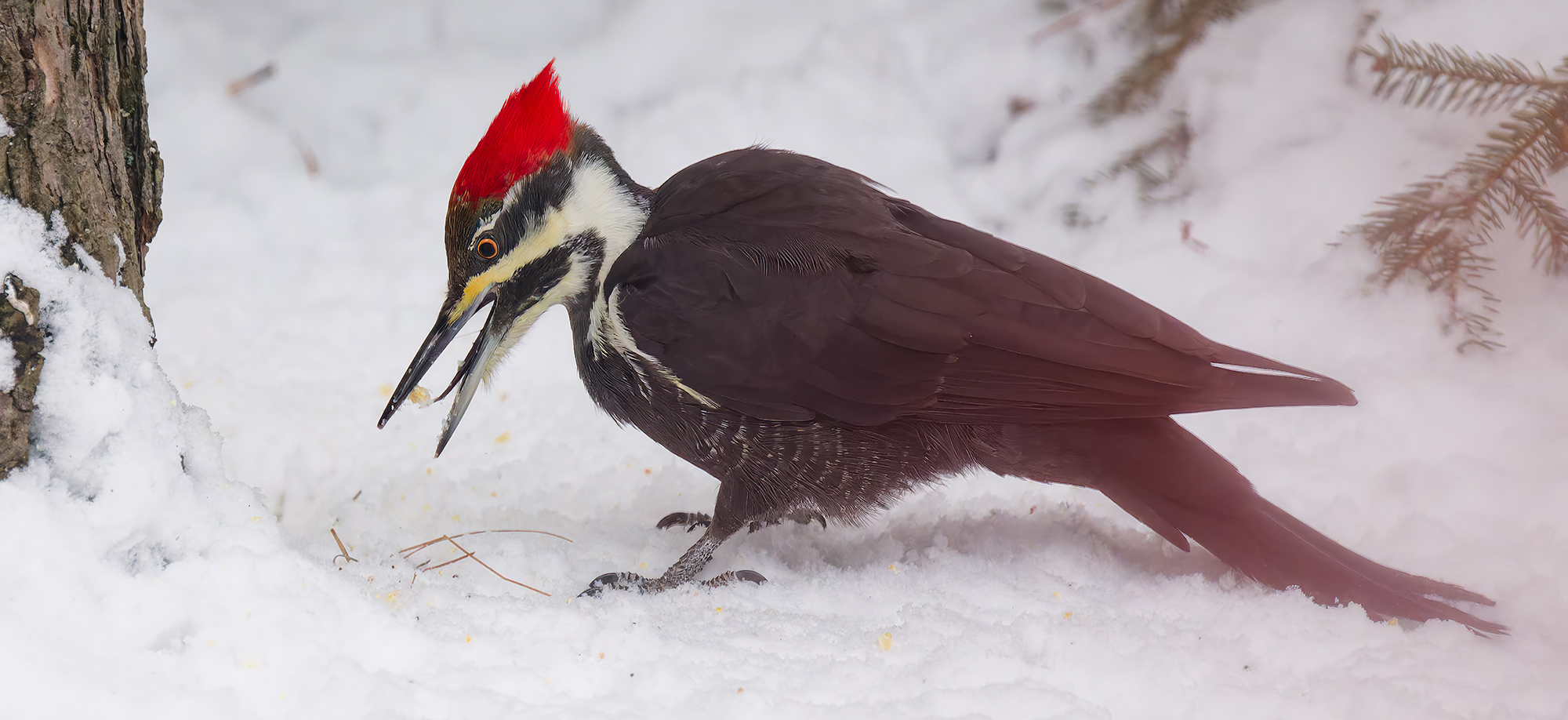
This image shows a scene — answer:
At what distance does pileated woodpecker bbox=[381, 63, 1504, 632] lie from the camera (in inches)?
71.0

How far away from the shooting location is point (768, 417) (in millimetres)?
1850

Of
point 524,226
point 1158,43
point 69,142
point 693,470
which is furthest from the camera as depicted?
point 1158,43

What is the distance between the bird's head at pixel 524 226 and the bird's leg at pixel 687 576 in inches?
18.1

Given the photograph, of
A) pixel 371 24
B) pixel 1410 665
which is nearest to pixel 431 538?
pixel 1410 665

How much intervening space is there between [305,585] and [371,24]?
289cm

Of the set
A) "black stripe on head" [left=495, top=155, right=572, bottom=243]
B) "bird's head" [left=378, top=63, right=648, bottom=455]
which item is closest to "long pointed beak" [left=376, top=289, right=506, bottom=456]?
"bird's head" [left=378, top=63, right=648, bottom=455]

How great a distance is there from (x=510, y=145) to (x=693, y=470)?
110 cm

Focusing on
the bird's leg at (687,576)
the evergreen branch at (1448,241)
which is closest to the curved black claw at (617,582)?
the bird's leg at (687,576)

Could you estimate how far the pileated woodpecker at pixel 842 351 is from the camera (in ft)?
5.92

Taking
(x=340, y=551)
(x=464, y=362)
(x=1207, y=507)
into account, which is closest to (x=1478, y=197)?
(x=1207, y=507)

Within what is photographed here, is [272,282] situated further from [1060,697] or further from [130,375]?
[1060,697]

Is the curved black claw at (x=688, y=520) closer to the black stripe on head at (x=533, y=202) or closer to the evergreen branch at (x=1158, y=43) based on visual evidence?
the black stripe on head at (x=533, y=202)

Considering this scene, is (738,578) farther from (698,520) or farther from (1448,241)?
(1448,241)

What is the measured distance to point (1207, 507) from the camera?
1.89 metres
